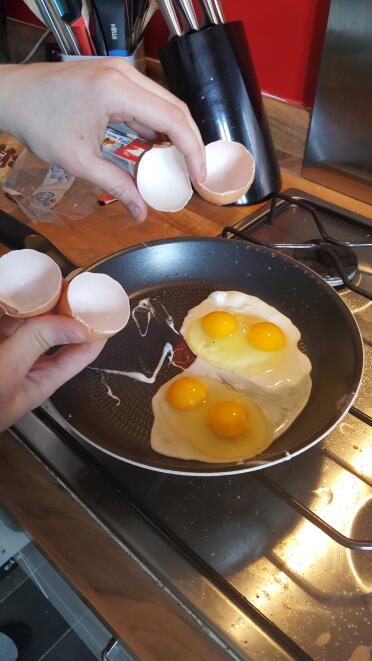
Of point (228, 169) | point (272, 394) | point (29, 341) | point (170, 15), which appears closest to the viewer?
point (29, 341)

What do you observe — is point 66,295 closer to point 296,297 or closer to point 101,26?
point 296,297

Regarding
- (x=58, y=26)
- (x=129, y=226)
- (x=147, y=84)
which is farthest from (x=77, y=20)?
(x=147, y=84)

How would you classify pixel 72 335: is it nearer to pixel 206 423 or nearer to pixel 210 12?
pixel 206 423

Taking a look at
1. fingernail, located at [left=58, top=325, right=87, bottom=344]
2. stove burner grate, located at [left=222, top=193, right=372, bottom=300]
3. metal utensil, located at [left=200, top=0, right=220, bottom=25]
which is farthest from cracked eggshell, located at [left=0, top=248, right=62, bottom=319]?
metal utensil, located at [left=200, top=0, right=220, bottom=25]

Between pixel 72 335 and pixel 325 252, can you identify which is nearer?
pixel 72 335

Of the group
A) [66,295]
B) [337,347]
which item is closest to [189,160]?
[66,295]

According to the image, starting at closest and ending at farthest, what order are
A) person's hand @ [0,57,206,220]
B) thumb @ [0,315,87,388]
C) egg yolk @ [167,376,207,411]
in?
thumb @ [0,315,87,388]
person's hand @ [0,57,206,220]
egg yolk @ [167,376,207,411]

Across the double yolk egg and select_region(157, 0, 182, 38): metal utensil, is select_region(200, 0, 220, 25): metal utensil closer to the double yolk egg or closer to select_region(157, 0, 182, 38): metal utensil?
select_region(157, 0, 182, 38): metal utensil
